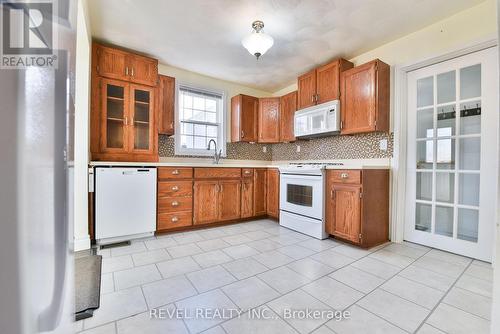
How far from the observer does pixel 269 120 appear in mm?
4082

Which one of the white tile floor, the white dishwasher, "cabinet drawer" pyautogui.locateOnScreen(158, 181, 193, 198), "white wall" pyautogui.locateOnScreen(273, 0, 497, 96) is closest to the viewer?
the white tile floor

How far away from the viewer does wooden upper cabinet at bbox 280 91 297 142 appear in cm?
377

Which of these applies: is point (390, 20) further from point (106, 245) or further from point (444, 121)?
point (106, 245)

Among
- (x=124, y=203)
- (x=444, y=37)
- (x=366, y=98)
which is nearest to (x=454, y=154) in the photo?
(x=366, y=98)

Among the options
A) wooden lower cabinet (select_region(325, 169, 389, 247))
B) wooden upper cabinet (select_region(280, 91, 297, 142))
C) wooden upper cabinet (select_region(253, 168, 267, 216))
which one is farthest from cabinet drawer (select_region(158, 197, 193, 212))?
wooden upper cabinet (select_region(280, 91, 297, 142))

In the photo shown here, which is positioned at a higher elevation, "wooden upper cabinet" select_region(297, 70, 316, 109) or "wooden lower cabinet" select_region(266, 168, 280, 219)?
"wooden upper cabinet" select_region(297, 70, 316, 109)

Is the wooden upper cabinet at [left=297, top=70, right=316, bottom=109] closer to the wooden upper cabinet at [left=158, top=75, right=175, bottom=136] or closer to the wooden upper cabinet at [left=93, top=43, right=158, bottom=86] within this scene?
the wooden upper cabinet at [left=158, top=75, right=175, bottom=136]

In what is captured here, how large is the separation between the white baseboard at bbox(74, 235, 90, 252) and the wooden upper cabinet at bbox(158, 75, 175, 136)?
1560 millimetres

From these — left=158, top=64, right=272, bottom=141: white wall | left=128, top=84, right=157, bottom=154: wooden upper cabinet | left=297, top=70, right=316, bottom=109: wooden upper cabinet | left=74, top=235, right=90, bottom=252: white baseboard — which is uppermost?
left=158, top=64, right=272, bottom=141: white wall

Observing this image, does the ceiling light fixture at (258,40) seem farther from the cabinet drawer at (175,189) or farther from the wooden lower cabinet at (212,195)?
the cabinet drawer at (175,189)

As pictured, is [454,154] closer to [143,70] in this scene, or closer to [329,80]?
[329,80]

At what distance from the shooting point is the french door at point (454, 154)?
2.13m

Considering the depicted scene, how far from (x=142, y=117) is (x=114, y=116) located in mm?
321

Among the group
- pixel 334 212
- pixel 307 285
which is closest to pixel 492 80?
pixel 334 212
